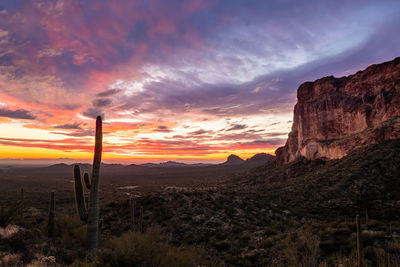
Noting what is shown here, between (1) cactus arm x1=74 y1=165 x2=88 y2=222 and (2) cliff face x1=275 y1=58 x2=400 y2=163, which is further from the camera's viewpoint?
(2) cliff face x1=275 y1=58 x2=400 y2=163

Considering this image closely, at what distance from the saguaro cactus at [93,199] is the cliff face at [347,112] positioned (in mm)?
37155

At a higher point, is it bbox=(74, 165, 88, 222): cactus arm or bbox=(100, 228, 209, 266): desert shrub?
Answer: bbox=(74, 165, 88, 222): cactus arm

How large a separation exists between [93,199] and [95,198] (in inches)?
3.8

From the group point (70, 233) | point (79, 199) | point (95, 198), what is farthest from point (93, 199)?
point (70, 233)

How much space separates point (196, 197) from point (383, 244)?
15.7m

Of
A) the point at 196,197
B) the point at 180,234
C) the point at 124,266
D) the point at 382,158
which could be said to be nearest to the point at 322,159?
the point at 382,158

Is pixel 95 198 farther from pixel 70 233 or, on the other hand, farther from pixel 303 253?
pixel 303 253

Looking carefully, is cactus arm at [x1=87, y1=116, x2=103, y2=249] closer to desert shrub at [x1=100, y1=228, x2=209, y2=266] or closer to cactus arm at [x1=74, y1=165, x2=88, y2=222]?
cactus arm at [x1=74, y1=165, x2=88, y2=222]

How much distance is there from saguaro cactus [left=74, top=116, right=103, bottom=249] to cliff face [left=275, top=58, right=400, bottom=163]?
122 feet

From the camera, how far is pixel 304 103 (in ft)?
180

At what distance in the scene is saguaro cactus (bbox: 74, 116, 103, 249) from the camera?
9250mm

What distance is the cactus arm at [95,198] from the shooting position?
9203 mm

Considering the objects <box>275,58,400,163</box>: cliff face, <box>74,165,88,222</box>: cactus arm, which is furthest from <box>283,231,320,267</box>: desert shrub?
<box>275,58,400,163</box>: cliff face

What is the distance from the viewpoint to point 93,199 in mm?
9656
